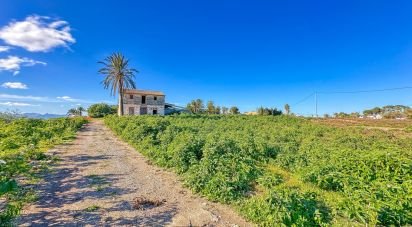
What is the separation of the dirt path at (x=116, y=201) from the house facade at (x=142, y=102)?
35.4m

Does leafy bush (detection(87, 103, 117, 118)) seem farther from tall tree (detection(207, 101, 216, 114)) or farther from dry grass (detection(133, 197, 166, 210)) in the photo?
dry grass (detection(133, 197, 166, 210))

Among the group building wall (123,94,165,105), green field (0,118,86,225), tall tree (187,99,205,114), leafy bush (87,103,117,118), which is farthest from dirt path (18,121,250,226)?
tall tree (187,99,205,114)

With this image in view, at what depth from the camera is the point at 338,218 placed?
4168mm

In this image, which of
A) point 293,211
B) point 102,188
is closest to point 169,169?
point 102,188

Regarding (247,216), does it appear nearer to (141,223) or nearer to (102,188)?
(141,223)

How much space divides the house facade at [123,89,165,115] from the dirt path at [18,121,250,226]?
3541 centimetres

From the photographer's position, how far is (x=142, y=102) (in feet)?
143

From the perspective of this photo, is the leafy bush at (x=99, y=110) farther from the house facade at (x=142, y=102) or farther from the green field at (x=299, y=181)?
the green field at (x=299, y=181)

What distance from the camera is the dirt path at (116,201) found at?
4.33 meters

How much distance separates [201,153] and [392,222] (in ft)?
18.1

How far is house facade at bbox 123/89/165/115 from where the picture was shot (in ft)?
139

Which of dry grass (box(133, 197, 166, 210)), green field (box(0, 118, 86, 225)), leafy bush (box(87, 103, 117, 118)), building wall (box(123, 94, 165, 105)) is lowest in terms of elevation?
dry grass (box(133, 197, 166, 210))

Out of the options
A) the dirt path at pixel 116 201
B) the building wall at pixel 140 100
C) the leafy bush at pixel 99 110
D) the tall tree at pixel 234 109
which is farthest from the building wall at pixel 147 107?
the dirt path at pixel 116 201

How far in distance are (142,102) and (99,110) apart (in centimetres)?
1010
